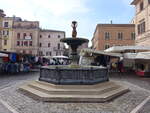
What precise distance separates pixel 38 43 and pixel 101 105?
53316 millimetres

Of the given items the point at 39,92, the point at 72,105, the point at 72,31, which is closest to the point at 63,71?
the point at 39,92

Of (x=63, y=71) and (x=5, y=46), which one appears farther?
(x=5, y=46)

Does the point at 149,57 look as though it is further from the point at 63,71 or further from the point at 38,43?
the point at 38,43

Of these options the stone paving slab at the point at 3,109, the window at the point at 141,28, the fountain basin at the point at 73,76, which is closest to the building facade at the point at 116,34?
the window at the point at 141,28

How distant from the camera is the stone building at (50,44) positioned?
60.5 meters

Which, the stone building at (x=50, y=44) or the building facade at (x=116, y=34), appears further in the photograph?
the stone building at (x=50, y=44)

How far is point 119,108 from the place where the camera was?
690 cm

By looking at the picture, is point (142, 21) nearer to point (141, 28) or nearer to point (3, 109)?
point (141, 28)

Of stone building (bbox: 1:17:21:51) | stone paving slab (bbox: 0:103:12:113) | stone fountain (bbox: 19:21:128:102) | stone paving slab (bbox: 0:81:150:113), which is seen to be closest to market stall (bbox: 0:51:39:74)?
stone fountain (bbox: 19:21:128:102)

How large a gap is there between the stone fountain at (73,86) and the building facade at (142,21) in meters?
17.2

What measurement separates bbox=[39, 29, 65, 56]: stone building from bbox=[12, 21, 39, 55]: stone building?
12.9 feet

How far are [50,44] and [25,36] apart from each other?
8355mm

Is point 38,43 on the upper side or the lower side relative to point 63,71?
upper

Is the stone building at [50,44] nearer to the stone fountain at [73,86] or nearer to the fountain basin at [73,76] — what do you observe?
the stone fountain at [73,86]
